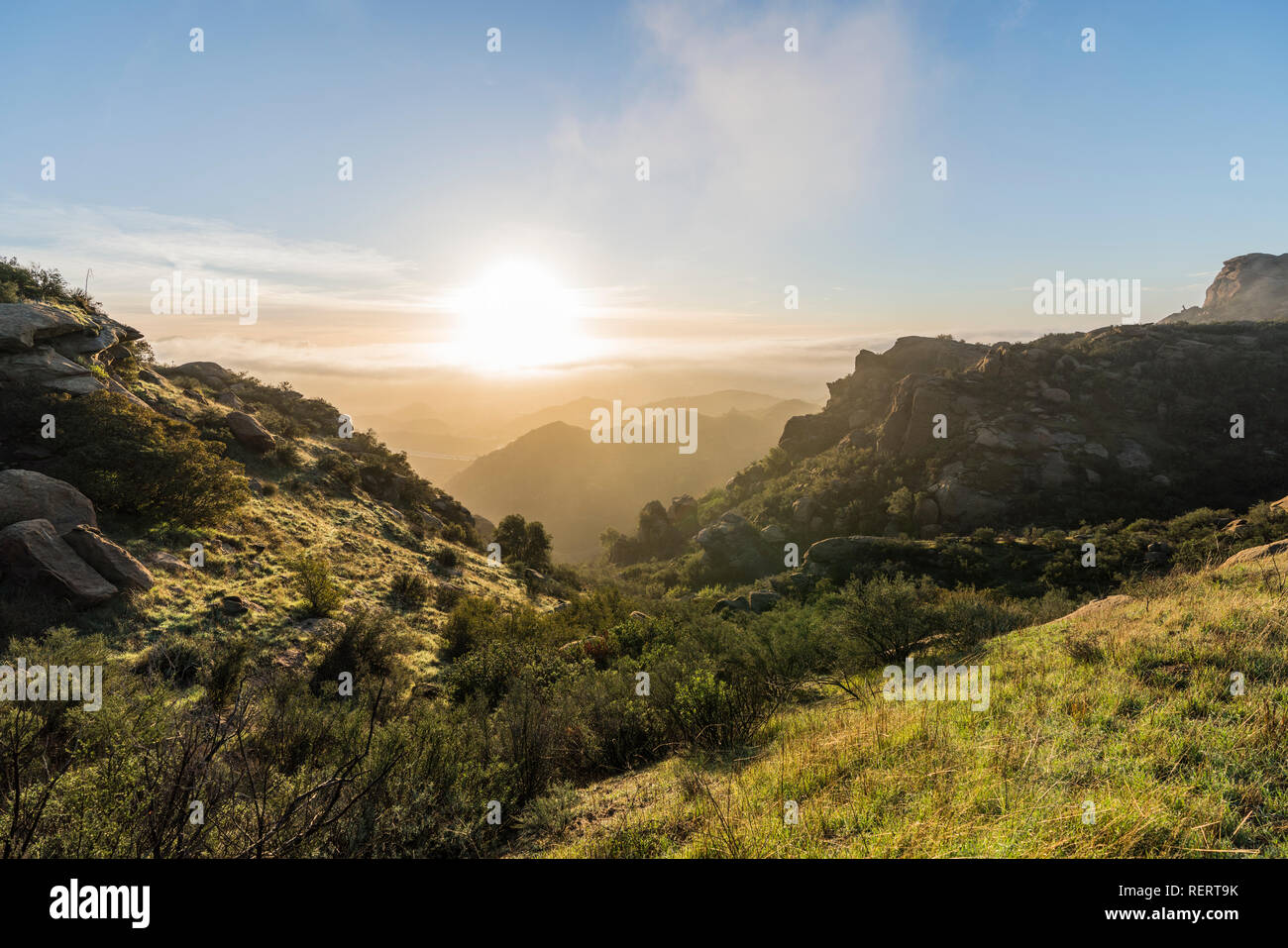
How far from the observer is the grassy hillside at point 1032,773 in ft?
11.5

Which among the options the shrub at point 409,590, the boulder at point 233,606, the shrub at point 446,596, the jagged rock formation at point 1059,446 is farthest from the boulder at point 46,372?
the jagged rock formation at point 1059,446

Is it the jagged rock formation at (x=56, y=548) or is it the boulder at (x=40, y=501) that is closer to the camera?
A: the jagged rock formation at (x=56, y=548)

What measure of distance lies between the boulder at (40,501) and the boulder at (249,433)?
14.2 meters

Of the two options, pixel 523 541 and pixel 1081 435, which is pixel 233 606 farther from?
pixel 1081 435

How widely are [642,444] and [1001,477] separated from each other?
6107 inches

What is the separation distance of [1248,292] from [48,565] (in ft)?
611

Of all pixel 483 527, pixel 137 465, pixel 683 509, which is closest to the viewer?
pixel 137 465

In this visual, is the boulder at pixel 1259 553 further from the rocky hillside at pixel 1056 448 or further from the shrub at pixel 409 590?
the shrub at pixel 409 590

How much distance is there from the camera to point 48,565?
35.5ft

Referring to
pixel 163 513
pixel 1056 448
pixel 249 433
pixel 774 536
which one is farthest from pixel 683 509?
pixel 163 513

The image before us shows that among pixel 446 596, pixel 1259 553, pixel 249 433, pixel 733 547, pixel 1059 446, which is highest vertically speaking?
pixel 249 433

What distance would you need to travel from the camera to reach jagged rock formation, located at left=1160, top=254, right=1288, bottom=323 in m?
100

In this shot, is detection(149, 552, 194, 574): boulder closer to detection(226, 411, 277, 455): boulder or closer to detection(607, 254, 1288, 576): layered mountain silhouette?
detection(226, 411, 277, 455): boulder

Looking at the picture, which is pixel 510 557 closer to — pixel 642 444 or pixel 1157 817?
pixel 1157 817
